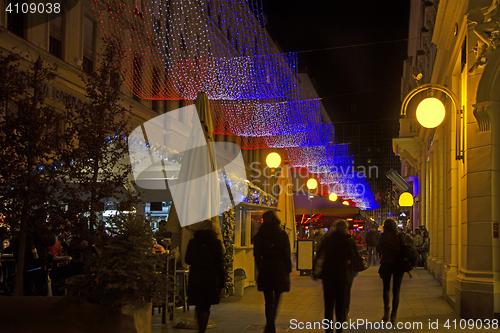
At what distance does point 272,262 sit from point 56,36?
47.8ft

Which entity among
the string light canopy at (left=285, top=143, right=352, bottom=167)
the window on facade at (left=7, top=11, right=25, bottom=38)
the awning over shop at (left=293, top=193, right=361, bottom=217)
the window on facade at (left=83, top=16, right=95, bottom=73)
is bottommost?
the awning over shop at (left=293, top=193, right=361, bottom=217)

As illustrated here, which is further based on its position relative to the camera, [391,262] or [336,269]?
[391,262]

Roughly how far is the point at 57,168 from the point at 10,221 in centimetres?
109

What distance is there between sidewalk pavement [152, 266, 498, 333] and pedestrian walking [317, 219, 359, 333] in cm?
116

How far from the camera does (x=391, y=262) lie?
28.9 ft

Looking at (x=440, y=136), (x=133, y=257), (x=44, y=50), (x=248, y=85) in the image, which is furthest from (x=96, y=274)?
(x=44, y=50)

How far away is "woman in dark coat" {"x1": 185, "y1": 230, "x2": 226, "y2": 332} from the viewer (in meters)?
6.87

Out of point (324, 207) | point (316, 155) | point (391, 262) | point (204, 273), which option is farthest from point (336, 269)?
point (316, 155)

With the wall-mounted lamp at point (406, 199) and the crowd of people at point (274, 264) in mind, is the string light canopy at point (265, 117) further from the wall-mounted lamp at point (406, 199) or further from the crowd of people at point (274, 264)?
the crowd of people at point (274, 264)

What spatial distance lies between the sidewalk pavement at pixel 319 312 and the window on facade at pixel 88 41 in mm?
11809

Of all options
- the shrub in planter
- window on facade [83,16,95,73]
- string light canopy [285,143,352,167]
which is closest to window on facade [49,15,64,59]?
window on facade [83,16,95,73]

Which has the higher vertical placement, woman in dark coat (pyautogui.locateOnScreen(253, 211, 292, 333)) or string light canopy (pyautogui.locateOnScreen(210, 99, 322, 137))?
string light canopy (pyautogui.locateOnScreen(210, 99, 322, 137))

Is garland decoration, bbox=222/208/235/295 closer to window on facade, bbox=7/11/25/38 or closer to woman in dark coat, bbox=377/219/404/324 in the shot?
woman in dark coat, bbox=377/219/404/324

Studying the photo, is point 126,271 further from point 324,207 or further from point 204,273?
point 324,207
